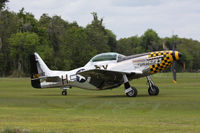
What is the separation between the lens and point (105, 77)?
929 inches

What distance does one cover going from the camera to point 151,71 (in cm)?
2328

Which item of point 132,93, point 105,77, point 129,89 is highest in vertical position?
point 105,77

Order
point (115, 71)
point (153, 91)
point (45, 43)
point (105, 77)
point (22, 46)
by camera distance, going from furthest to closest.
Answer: point (45, 43)
point (22, 46)
point (153, 91)
point (105, 77)
point (115, 71)

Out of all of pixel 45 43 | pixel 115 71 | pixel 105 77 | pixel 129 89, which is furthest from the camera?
pixel 45 43

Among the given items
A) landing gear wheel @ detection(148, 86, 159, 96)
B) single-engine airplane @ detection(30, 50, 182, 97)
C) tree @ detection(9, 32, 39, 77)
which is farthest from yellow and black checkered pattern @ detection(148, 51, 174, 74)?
tree @ detection(9, 32, 39, 77)

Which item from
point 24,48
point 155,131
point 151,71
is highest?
point 24,48

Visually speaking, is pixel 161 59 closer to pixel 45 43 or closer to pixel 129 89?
pixel 129 89

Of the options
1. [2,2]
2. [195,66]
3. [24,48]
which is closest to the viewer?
[2,2]

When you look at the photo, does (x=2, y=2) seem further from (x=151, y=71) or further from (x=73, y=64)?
(x=151, y=71)

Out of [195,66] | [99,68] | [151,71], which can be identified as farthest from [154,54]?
[195,66]

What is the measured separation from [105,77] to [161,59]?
11.0 ft

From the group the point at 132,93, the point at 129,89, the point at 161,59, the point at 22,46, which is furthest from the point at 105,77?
the point at 22,46

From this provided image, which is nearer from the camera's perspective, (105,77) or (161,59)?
(161,59)

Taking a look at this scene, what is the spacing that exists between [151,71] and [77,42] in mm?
73722
